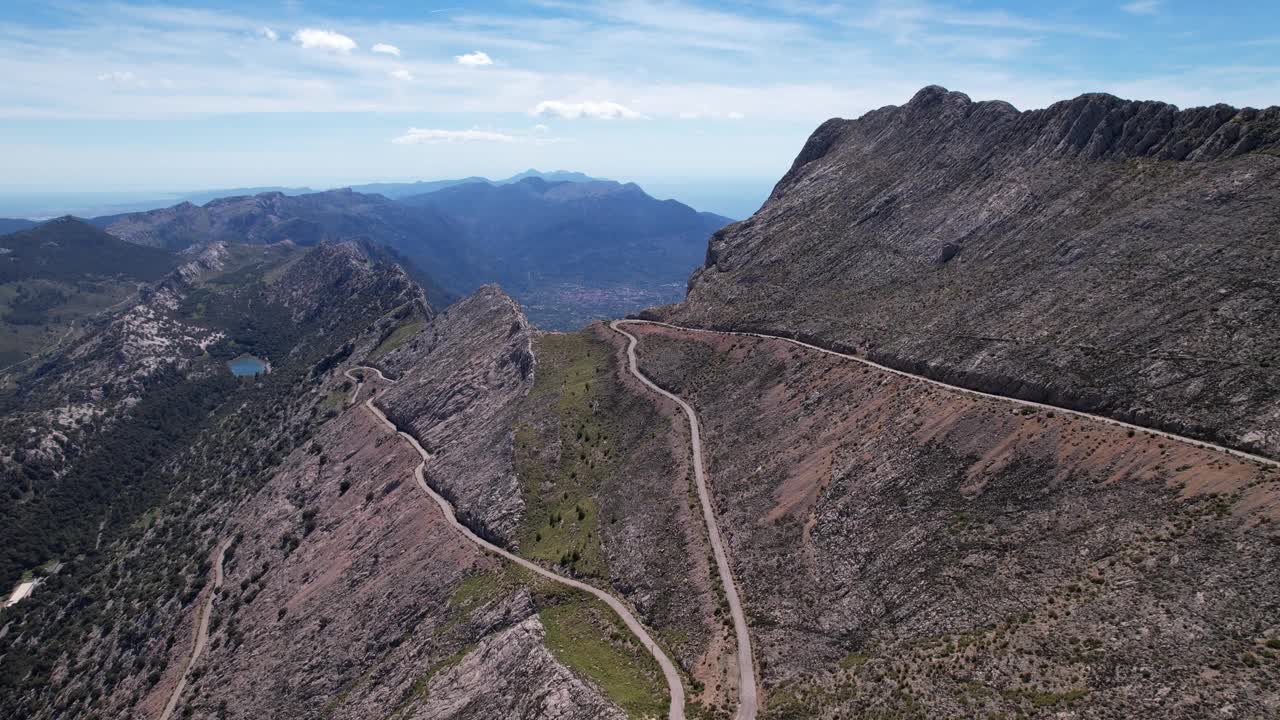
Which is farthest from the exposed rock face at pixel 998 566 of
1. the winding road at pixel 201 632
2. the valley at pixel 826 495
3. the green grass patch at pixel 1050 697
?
the winding road at pixel 201 632

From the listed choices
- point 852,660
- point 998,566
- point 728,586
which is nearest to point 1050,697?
point 998,566

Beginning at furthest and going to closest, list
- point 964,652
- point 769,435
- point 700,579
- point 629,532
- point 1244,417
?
1. point 769,435
2. point 629,532
3. point 700,579
4. point 1244,417
5. point 964,652

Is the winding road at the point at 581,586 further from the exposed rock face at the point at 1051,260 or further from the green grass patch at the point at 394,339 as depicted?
the green grass patch at the point at 394,339

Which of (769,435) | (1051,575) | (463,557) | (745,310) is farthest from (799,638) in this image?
(745,310)

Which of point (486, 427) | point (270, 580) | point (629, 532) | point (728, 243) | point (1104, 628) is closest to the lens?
point (1104, 628)

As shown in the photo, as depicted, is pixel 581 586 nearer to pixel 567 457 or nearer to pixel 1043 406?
pixel 567 457

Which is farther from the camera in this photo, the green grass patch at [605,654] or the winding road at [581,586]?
the winding road at [581,586]

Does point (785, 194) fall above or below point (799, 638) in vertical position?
above

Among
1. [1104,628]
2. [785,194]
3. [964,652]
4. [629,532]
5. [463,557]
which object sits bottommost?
[463,557]

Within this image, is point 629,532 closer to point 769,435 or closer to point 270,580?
point 769,435
